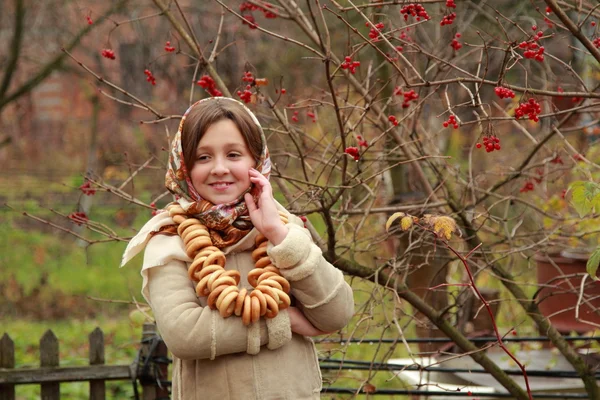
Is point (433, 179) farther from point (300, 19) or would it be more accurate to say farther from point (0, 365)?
point (0, 365)

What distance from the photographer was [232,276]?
214cm

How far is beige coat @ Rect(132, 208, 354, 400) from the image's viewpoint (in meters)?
2.07

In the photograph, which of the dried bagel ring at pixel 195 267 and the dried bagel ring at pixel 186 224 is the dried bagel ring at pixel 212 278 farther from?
the dried bagel ring at pixel 186 224

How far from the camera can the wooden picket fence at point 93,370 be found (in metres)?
3.73

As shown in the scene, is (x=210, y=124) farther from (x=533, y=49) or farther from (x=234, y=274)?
(x=533, y=49)

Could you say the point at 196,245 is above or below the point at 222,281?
above

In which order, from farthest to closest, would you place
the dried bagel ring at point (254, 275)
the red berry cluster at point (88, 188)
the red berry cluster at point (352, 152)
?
the red berry cluster at point (88, 188)
the red berry cluster at point (352, 152)
the dried bagel ring at point (254, 275)

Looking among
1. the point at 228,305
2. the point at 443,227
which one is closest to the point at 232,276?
the point at 228,305

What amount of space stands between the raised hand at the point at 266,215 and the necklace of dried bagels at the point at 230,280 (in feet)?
0.22

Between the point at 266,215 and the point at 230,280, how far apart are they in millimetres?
194

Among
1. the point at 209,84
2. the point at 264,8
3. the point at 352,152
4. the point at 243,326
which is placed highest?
the point at 264,8

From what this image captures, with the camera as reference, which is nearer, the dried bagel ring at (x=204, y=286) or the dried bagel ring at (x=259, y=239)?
the dried bagel ring at (x=204, y=286)

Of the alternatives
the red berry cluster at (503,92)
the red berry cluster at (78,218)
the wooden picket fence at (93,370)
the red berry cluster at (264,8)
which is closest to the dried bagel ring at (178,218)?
the red berry cluster at (78,218)

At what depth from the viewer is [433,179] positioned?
4.43 metres
